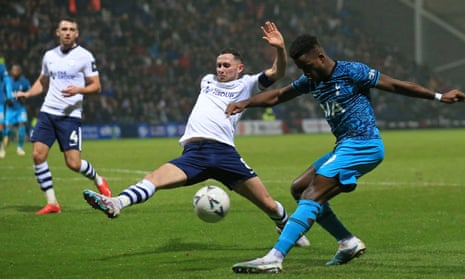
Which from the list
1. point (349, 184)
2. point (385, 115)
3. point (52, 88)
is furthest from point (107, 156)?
point (385, 115)

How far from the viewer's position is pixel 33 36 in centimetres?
3922

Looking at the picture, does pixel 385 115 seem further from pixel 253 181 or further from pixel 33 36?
pixel 253 181

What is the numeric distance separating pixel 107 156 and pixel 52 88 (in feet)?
43.3

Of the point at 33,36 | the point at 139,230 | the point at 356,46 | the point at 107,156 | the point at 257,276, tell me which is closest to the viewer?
the point at 257,276

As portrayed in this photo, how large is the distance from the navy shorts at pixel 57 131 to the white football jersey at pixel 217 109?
3683 millimetres

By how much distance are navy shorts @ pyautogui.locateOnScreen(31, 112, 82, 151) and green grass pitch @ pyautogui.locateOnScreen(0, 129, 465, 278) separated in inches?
39.5

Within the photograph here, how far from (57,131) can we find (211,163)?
439 centimetres

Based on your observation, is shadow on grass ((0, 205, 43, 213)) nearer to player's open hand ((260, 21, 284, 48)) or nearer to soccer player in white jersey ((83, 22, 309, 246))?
soccer player in white jersey ((83, 22, 309, 246))

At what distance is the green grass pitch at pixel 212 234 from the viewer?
26.7ft

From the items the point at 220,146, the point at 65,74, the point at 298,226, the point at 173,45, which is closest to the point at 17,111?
the point at 65,74

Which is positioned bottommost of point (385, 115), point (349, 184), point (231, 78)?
point (385, 115)

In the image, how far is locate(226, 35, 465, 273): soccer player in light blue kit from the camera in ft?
25.7

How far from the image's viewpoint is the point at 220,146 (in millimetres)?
9188

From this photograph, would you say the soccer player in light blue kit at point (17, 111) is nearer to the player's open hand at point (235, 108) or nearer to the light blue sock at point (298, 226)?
the player's open hand at point (235, 108)
